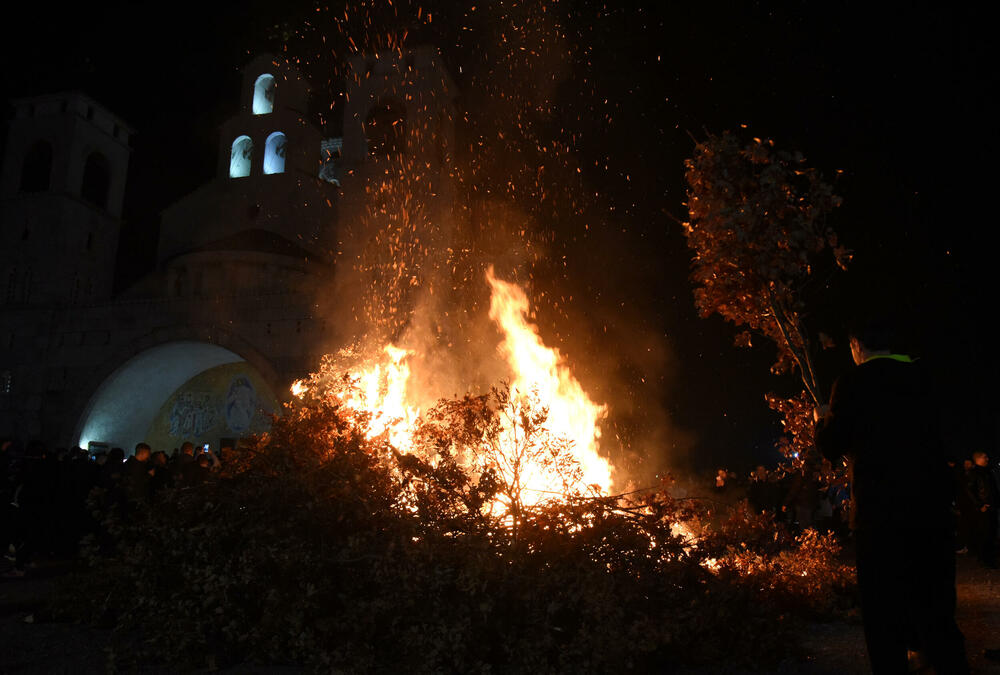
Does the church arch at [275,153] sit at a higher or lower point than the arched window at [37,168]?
higher

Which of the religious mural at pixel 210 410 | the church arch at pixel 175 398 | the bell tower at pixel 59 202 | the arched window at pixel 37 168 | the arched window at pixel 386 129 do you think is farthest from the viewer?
the arched window at pixel 37 168

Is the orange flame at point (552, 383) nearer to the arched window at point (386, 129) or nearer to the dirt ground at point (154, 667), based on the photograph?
the dirt ground at point (154, 667)

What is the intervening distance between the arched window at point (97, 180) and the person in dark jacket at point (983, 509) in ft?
118

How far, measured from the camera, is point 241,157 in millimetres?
32375

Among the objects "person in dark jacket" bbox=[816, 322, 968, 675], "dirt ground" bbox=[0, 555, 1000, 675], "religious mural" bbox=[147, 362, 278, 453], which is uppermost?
"religious mural" bbox=[147, 362, 278, 453]

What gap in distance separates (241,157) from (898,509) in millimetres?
34392

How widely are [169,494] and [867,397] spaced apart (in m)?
5.21

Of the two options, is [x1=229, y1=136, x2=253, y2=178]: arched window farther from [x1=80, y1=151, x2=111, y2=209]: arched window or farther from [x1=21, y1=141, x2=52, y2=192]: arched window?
[x1=21, y1=141, x2=52, y2=192]: arched window

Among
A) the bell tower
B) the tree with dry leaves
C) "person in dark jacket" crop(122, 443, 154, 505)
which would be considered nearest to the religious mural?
the bell tower

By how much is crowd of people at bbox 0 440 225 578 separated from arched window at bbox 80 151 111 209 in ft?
85.9

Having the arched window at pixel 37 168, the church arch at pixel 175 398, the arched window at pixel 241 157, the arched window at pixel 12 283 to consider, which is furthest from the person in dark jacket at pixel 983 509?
the arched window at pixel 37 168

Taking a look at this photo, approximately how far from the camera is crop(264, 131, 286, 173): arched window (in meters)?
31.7

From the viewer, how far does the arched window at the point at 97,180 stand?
31.9 meters

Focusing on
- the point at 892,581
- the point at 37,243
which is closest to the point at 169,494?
the point at 892,581
